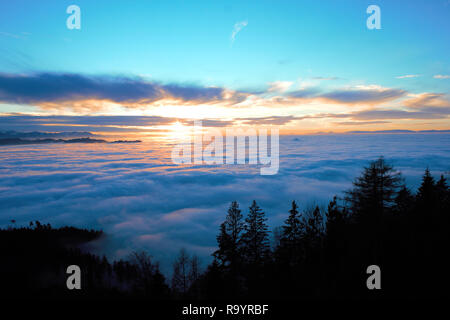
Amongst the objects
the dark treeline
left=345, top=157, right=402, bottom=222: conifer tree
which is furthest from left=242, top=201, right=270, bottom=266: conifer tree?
left=345, top=157, right=402, bottom=222: conifer tree

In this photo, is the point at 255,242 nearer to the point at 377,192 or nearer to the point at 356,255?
the point at 356,255

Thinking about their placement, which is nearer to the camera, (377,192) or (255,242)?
(377,192)

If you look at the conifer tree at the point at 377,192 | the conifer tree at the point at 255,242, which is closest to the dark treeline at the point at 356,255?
the conifer tree at the point at 377,192

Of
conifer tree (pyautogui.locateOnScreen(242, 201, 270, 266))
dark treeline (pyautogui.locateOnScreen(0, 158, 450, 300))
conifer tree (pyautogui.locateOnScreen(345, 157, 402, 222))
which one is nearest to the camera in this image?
dark treeline (pyautogui.locateOnScreen(0, 158, 450, 300))

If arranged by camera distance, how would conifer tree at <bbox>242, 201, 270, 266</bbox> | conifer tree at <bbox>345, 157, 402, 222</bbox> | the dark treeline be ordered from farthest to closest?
conifer tree at <bbox>242, 201, 270, 266</bbox>
conifer tree at <bbox>345, 157, 402, 222</bbox>
the dark treeline

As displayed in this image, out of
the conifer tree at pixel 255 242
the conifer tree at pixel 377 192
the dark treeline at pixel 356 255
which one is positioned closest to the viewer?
the dark treeline at pixel 356 255

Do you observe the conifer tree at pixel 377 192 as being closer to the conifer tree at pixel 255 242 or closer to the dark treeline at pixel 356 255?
the dark treeline at pixel 356 255

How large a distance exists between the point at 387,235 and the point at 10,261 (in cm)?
7698

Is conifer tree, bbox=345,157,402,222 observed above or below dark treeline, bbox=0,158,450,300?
above

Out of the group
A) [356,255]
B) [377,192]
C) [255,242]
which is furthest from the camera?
[255,242]

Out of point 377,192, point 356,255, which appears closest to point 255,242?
point 356,255

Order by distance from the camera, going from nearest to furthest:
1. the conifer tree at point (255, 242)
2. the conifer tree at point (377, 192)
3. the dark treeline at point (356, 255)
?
the dark treeline at point (356, 255) < the conifer tree at point (377, 192) < the conifer tree at point (255, 242)

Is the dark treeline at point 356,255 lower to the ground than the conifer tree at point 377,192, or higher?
lower

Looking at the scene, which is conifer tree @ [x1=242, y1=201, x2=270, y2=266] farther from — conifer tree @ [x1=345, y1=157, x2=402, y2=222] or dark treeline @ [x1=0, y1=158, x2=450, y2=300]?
conifer tree @ [x1=345, y1=157, x2=402, y2=222]
